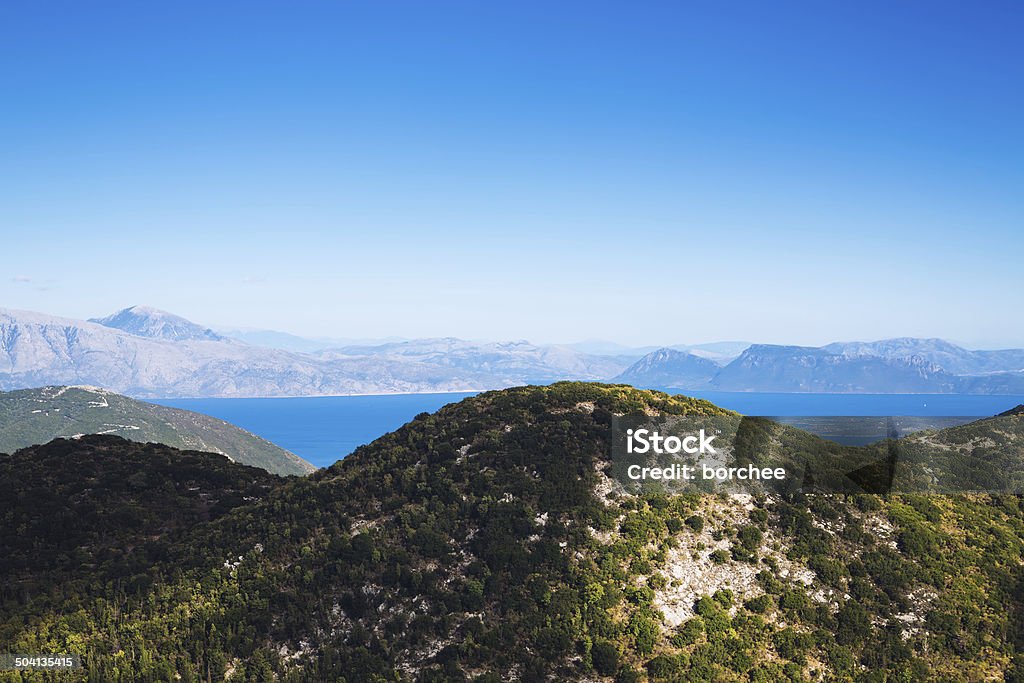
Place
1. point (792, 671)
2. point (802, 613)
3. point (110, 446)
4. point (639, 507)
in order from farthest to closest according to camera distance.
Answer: point (110, 446) < point (639, 507) < point (802, 613) < point (792, 671)

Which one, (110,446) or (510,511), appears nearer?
(510,511)

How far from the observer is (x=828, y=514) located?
56594 millimetres

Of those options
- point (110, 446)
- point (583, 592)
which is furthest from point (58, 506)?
point (583, 592)

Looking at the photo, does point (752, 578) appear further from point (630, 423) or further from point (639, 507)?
point (630, 423)

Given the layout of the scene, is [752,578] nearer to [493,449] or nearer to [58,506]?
[493,449]

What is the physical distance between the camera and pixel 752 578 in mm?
51562

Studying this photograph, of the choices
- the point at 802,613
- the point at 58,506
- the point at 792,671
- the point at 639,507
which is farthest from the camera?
the point at 58,506

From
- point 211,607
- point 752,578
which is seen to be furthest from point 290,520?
point 752,578

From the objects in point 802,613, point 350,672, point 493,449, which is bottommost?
point 350,672

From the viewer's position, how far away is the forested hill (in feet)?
155

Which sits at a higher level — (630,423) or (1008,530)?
(630,423)

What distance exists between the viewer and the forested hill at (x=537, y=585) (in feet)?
155

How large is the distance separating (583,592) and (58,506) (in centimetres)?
4149

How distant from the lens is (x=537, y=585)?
166ft
